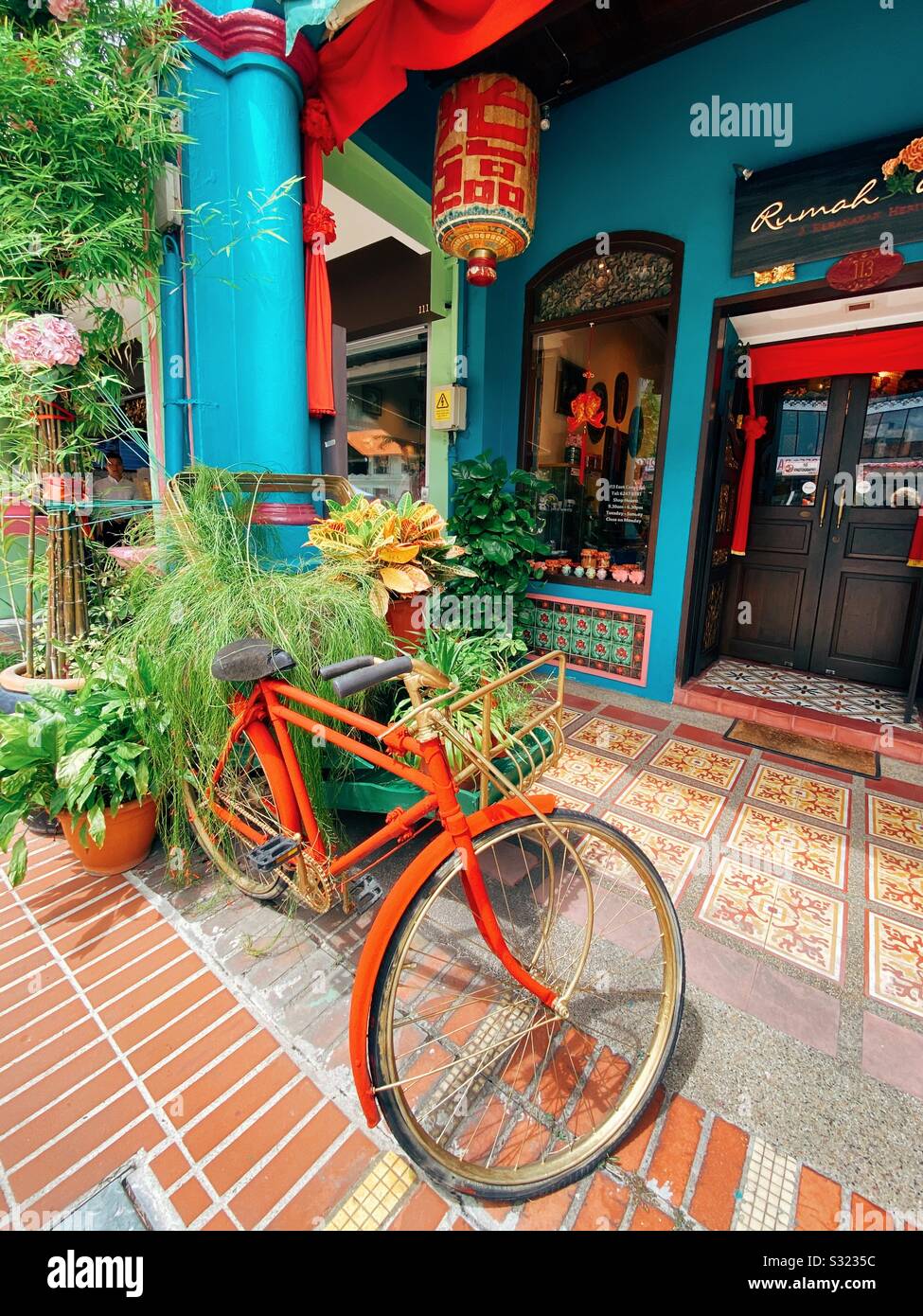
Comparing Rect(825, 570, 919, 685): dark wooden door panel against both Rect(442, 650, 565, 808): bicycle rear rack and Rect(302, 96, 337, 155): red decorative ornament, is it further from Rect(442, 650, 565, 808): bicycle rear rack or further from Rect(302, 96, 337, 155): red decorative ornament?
Rect(302, 96, 337, 155): red decorative ornament

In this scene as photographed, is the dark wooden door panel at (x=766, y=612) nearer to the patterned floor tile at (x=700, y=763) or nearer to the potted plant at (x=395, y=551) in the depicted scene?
the patterned floor tile at (x=700, y=763)

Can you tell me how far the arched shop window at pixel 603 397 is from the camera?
3.62 metres

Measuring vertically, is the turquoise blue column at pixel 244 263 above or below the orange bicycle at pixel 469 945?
above

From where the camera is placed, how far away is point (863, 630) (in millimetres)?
4148

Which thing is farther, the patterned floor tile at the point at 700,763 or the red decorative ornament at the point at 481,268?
the red decorative ornament at the point at 481,268

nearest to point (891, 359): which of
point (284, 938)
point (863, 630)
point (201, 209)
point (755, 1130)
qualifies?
point (863, 630)

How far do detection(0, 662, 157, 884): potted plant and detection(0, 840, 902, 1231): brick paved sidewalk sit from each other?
0.28 metres

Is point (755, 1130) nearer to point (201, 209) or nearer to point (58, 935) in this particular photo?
point (58, 935)

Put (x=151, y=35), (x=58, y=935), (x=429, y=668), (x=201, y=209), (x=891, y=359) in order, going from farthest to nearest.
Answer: (x=891, y=359) → (x=201, y=209) → (x=151, y=35) → (x=58, y=935) → (x=429, y=668)

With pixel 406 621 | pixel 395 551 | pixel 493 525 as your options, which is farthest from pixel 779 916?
pixel 493 525

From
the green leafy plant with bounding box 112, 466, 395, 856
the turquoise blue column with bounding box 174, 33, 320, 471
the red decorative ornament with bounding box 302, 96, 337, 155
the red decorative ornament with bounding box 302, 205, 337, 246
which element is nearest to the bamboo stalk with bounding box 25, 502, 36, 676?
the green leafy plant with bounding box 112, 466, 395, 856

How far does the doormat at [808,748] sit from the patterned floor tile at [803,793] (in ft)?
0.76

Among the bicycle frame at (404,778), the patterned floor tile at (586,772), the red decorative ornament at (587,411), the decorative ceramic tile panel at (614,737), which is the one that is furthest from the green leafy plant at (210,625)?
the red decorative ornament at (587,411)

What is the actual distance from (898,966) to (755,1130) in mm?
836
